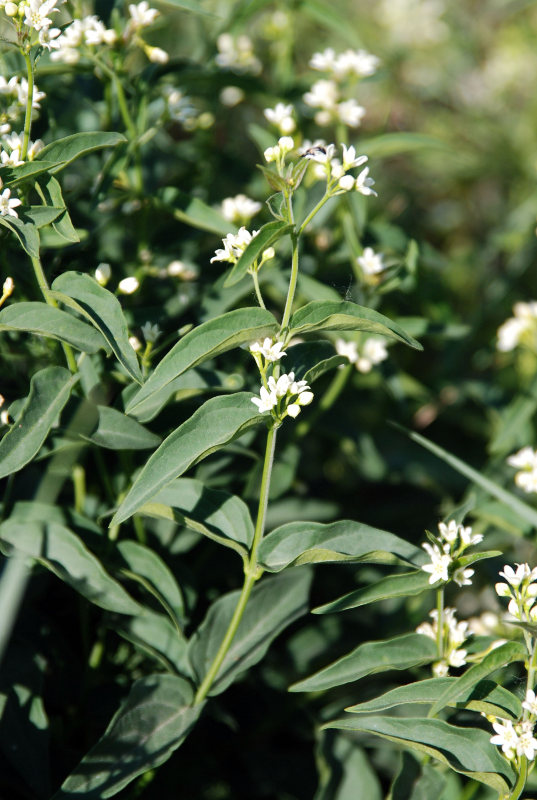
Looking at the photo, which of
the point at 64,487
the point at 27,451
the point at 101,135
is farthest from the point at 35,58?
the point at 64,487

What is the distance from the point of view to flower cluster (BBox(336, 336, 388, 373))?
5.97 ft

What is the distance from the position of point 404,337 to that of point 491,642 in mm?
618

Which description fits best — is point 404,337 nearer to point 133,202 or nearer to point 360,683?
point 133,202

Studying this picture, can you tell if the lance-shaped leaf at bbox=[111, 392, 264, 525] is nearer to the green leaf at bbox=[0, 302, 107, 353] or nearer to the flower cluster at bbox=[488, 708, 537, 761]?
the green leaf at bbox=[0, 302, 107, 353]

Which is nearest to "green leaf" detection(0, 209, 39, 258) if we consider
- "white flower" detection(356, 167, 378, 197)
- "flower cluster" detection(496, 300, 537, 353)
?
"white flower" detection(356, 167, 378, 197)

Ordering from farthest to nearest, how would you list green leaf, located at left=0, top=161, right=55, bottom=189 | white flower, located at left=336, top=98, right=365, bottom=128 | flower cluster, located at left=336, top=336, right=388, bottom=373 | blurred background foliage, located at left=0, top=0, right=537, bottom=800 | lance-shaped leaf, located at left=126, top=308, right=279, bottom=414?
white flower, located at left=336, top=98, right=365, bottom=128, flower cluster, located at left=336, top=336, right=388, bottom=373, blurred background foliage, located at left=0, top=0, right=537, bottom=800, green leaf, located at left=0, top=161, right=55, bottom=189, lance-shaped leaf, located at left=126, top=308, right=279, bottom=414

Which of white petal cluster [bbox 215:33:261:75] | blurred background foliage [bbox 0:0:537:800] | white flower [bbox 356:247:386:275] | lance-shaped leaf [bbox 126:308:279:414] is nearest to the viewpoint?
lance-shaped leaf [bbox 126:308:279:414]

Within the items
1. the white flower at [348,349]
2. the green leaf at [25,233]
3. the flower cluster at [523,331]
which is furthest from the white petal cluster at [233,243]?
the flower cluster at [523,331]

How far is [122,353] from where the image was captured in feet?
3.96

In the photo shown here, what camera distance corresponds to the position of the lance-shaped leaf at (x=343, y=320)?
3.79 feet

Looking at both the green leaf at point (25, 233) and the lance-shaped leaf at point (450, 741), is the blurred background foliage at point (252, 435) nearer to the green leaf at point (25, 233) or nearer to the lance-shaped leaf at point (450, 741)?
the green leaf at point (25, 233)

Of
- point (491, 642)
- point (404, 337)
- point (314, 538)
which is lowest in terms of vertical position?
point (491, 642)

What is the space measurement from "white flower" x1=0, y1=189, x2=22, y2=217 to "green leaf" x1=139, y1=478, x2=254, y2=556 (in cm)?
52

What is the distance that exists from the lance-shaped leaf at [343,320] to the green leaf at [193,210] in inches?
19.7
